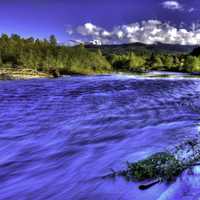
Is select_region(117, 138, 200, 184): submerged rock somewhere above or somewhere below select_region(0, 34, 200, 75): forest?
below

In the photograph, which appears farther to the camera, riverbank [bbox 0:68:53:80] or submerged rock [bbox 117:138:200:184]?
riverbank [bbox 0:68:53:80]

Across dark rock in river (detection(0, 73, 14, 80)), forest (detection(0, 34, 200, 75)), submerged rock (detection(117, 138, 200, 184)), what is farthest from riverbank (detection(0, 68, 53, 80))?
submerged rock (detection(117, 138, 200, 184))

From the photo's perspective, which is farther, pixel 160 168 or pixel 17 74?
pixel 17 74

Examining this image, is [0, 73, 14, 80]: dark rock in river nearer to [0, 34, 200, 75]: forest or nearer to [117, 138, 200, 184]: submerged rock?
[0, 34, 200, 75]: forest

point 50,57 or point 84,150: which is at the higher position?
point 50,57

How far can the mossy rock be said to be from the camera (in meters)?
8.00

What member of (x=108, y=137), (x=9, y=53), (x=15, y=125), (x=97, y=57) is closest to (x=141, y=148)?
(x=108, y=137)

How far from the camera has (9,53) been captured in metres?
122

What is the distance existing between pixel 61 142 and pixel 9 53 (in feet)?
378

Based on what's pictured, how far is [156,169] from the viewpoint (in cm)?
833

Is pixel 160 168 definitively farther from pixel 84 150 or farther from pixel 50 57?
pixel 50 57

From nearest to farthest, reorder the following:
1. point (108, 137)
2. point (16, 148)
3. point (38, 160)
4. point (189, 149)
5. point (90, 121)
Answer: point (189, 149)
point (38, 160)
point (16, 148)
point (108, 137)
point (90, 121)

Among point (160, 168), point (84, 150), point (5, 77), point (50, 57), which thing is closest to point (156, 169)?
point (160, 168)

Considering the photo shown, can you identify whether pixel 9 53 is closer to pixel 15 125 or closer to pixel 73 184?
pixel 15 125
